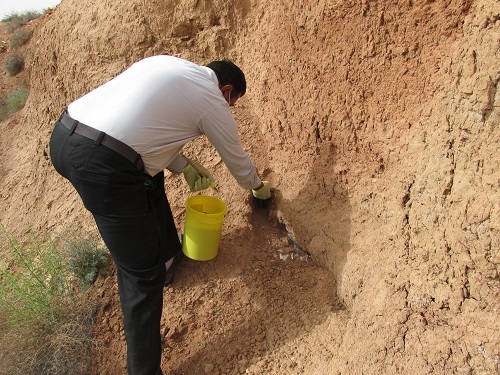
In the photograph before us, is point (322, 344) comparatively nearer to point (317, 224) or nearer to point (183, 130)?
point (317, 224)

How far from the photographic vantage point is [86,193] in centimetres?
223

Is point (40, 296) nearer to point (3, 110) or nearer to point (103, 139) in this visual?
point (103, 139)

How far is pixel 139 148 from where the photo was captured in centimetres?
223

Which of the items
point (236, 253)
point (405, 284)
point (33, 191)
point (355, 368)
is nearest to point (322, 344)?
point (355, 368)

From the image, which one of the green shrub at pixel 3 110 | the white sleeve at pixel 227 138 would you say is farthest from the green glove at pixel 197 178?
the green shrub at pixel 3 110

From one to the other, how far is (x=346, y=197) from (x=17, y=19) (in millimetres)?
11406

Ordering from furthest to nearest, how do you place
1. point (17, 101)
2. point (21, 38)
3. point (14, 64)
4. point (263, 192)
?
point (21, 38) < point (14, 64) < point (17, 101) < point (263, 192)

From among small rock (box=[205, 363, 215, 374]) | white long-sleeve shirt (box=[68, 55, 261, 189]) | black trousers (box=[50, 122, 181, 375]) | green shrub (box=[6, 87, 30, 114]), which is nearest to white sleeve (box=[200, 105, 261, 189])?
white long-sleeve shirt (box=[68, 55, 261, 189])

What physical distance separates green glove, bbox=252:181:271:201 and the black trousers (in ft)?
2.54

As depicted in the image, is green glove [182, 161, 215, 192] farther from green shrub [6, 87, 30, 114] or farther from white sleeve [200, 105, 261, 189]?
green shrub [6, 87, 30, 114]

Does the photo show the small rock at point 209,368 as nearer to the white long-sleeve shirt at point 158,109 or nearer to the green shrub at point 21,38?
the white long-sleeve shirt at point 158,109

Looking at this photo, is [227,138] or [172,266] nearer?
[227,138]

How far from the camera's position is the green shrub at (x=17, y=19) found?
10.6 m

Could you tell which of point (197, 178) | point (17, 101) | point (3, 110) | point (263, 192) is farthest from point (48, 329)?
point (3, 110)
